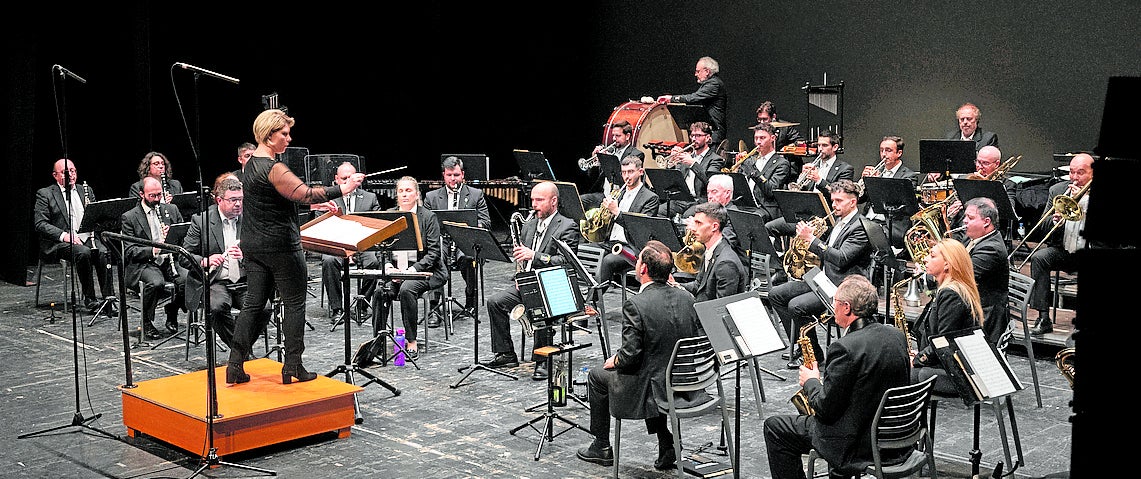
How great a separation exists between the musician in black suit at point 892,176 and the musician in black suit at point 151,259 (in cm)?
642

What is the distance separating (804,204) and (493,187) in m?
6.14

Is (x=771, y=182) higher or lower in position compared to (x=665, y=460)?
higher

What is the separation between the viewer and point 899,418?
5.22 m

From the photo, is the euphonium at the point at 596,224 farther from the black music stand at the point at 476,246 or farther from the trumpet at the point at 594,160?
the trumpet at the point at 594,160

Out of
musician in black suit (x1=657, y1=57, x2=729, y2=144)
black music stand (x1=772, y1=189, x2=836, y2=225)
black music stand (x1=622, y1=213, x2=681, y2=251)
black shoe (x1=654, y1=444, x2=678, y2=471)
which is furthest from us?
musician in black suit (x1=657, y1=57, x2=729, y2=144)

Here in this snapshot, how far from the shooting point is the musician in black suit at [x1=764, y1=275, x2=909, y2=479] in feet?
17.1

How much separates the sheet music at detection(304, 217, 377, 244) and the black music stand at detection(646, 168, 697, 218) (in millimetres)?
4652

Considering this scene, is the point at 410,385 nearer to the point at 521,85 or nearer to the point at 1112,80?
the point at 1112,80

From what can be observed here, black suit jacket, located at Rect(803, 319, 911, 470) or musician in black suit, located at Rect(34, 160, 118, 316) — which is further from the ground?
musician in black suit, located at Rect(34, 160, 118, 316)

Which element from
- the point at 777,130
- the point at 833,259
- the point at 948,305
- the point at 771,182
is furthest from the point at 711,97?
the point at 948,305

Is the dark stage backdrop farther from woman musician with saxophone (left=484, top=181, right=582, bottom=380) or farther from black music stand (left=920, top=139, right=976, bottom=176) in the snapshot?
woman musician with saxophone (left=484, top=181, right=582, bottom=380)

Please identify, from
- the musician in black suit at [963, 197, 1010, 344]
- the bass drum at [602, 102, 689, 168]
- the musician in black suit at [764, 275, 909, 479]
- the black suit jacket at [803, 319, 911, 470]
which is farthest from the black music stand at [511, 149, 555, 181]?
the black suit jacket at [803, 319, 911, 470]

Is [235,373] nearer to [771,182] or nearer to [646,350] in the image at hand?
[646,350]

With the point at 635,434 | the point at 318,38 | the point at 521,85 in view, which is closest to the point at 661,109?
the point at 521,85
